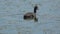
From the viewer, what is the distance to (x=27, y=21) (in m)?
3.66

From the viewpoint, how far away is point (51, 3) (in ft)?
15.0

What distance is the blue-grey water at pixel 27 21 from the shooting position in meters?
3.42

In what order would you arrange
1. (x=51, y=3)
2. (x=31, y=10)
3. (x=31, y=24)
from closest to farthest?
(x=31, y=24), (x=31, y=10), (x=51, y=3)

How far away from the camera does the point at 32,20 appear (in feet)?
12.0

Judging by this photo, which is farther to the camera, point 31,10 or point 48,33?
point 31,10

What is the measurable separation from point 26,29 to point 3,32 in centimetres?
40

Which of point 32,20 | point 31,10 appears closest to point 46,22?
point 32,20

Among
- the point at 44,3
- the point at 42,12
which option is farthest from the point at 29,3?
the point at 42,12

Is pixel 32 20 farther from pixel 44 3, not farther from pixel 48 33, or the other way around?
pixel 44 3

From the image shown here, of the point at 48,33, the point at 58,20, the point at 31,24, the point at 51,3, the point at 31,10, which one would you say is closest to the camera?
the point at 48,33

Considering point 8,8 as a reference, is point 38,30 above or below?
below

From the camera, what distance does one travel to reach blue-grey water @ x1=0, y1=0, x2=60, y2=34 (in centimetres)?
342

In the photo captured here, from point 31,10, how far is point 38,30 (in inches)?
31.4

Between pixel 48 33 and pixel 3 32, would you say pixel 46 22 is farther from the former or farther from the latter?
pixel 3 32
